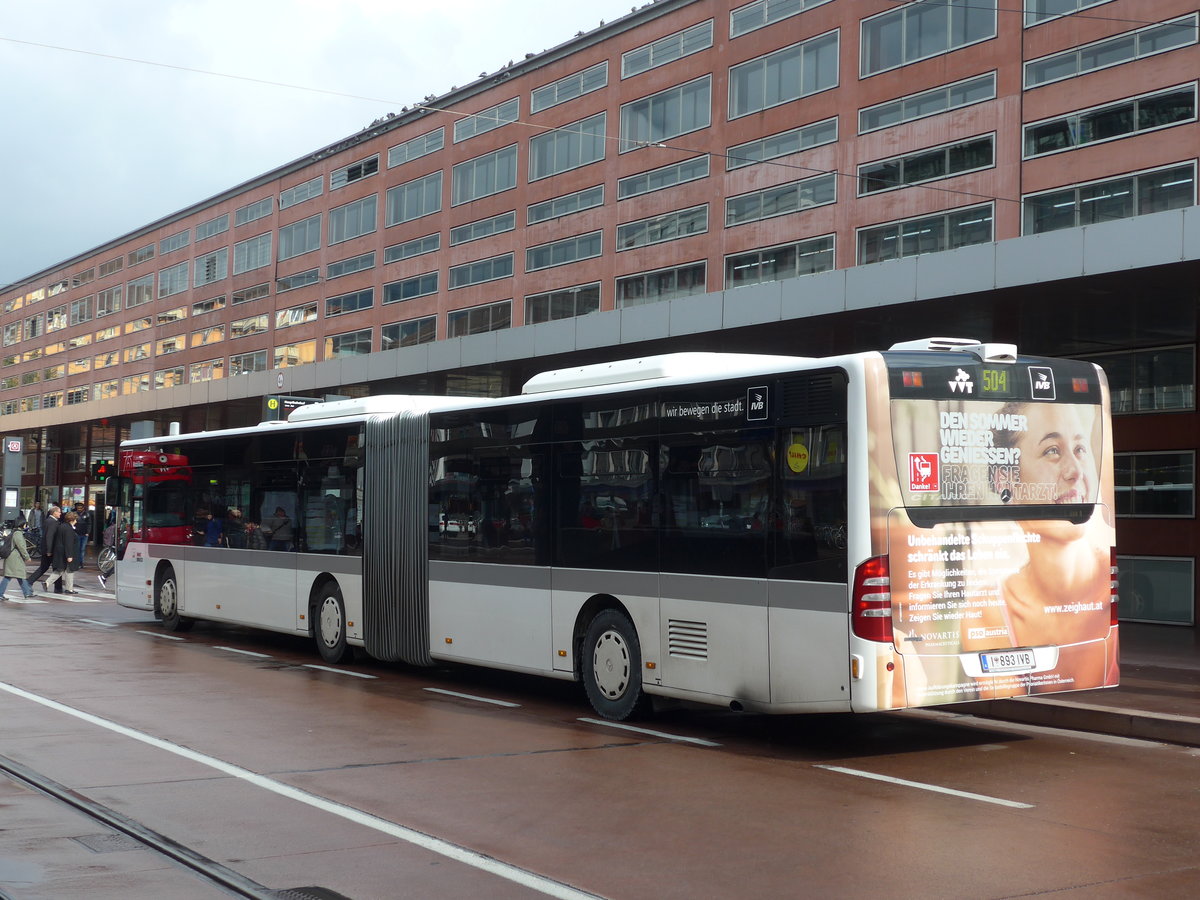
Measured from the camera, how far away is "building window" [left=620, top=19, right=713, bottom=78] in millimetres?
34906

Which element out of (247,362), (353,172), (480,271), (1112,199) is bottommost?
(1112,199)

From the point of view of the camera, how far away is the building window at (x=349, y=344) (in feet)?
168

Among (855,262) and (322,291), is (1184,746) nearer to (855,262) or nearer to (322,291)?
(855,262)

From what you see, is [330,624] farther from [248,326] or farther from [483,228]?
[248,326]

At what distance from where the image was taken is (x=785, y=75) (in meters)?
32.4

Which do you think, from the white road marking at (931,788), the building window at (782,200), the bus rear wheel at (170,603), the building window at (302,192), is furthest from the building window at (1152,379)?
the building window at (302,192)

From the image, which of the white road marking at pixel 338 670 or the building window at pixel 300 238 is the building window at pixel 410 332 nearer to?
the building window at pixel 300 238

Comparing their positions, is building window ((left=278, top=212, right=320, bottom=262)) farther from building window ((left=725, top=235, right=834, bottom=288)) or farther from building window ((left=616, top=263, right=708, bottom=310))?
building window ((left=725, top=235, right=834, bottom=288))

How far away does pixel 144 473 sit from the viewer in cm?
2123

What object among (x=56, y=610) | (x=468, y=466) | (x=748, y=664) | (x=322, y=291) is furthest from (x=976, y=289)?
(x=322, y=291)

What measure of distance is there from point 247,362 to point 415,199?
16.9m

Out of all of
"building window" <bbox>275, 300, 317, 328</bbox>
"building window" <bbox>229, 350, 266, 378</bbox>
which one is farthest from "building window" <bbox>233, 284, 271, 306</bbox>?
"building window" <bbox>229, 350, 266, 378</bbox>

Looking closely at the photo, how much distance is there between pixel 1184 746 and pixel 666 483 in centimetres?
459

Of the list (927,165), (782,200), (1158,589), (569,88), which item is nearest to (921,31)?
(927,165)
